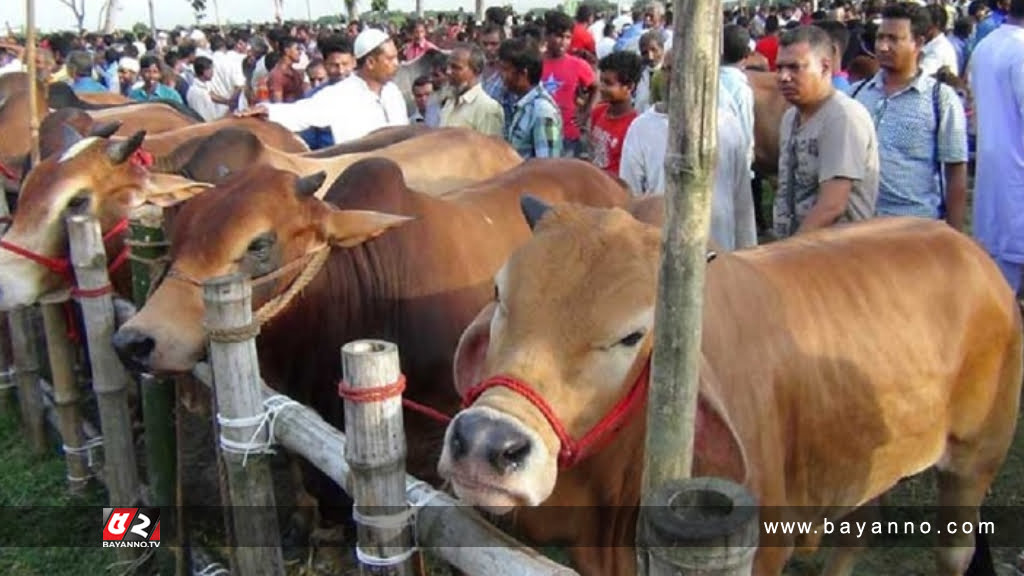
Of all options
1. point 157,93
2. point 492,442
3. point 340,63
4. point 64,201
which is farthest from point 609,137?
point 157,93

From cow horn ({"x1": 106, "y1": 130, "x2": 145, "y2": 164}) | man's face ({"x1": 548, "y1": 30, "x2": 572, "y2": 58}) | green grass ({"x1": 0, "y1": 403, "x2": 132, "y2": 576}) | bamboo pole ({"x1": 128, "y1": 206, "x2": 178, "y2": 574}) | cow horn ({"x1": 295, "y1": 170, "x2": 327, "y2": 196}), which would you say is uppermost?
man's face ({"x1": 548, "y1": 30, "x2": 572, "y2": 58})

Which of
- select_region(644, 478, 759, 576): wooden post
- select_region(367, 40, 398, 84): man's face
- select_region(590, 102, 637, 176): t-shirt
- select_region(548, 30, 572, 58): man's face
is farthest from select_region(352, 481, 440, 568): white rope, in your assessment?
select_region(548, 30, 572, 58): man's face

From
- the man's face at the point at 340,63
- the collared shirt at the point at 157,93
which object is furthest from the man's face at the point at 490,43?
the collared shirt at the point at 157,93

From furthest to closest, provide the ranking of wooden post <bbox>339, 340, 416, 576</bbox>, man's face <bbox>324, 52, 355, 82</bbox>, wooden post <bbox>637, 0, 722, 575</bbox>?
man's face <bbox>324, 52, 355, 82</bbox>
wooden post <bbox>339, 340, 416, 576</bbox>
wooden post <bbox>637, 0, 722, 575</bbox>

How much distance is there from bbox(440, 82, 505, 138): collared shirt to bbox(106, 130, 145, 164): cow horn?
2684 millimetres

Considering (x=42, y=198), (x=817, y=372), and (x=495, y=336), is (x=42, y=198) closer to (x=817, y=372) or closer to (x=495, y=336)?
→ (x=495, y=336)

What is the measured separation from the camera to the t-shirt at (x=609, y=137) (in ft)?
19.0

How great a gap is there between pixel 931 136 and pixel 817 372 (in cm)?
184

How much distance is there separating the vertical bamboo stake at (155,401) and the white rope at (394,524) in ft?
4.55

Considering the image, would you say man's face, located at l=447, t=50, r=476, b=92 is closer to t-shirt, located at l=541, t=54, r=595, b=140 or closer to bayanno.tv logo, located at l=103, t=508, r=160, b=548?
t-shirt, located at l=541, t=54, r=595, b=140

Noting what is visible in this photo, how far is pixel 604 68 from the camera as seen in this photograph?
5.68 metres

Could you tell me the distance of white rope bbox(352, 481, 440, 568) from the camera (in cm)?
219

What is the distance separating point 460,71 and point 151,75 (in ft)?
20.5

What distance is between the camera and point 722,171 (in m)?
4.37
